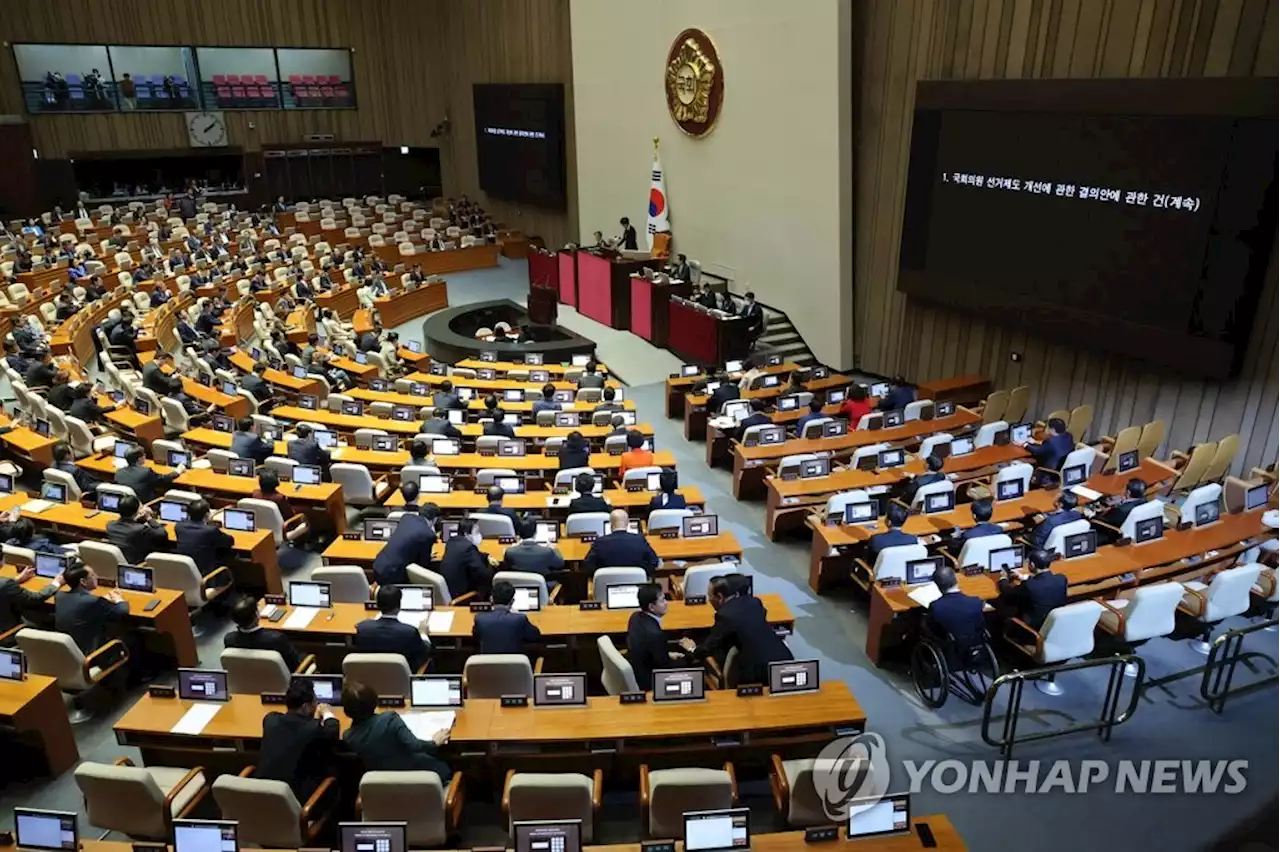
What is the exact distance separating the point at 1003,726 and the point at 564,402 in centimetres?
755

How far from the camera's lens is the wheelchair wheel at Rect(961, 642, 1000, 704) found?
6.20 metres

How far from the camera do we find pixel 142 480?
28.6 feet

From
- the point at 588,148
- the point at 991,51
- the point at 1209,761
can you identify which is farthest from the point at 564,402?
the point at 588,148

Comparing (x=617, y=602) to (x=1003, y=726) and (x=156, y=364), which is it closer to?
(x=1003, y=726)

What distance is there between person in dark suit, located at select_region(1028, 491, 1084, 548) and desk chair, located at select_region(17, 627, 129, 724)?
23.7 feet

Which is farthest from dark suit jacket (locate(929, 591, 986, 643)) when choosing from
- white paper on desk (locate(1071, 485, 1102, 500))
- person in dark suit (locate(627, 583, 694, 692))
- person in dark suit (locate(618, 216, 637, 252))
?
person in dark suit (locate(618, 216, 637, 252))

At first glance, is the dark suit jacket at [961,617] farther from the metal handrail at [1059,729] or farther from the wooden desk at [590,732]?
the wooden desk at [590,732]

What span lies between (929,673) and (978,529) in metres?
1.55

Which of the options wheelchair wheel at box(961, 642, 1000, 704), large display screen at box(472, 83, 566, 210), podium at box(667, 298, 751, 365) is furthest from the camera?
large display screen at box(472, 83, 566, 210)

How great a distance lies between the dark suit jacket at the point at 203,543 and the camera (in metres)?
7.48

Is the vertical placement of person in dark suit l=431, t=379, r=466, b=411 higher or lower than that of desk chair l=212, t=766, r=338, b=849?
lower

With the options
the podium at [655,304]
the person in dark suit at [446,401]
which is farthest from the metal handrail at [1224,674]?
the podium at [655,304]

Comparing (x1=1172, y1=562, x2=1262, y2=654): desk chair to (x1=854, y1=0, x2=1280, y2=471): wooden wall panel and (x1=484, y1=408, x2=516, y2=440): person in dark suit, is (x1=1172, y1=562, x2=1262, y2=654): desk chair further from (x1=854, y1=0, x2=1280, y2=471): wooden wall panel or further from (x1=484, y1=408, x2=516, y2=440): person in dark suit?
(x1=484, y1=408, x2=516, y2=440): person in dark suit

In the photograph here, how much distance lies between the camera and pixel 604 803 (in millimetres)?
5469
